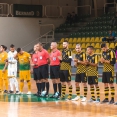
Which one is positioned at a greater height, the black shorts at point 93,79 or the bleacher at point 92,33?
the bleacher at point 92,33

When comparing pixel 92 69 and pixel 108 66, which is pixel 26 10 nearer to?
pixel 92 69

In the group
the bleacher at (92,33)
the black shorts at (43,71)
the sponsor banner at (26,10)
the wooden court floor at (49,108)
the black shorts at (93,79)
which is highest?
the sponsor banner at (26,10)

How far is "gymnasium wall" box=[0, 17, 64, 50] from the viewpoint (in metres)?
33.0

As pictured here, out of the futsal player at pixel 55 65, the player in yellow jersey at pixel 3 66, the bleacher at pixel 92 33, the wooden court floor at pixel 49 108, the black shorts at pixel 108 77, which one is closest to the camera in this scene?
the wooden court floor at pixel 49 108

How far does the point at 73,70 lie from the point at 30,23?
6707 millimetres

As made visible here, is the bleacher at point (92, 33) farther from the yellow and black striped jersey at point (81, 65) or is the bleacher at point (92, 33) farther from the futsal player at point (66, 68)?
the yellow and black striped jersey at point (81, 65)

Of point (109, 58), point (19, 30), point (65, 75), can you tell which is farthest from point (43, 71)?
point (19, 30)

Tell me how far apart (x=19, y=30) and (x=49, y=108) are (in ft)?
63.7

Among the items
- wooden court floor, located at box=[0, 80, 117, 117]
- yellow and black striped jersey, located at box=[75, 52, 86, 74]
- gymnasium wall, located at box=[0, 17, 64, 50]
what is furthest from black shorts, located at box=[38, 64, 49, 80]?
gymnasium wall, located at box=[0, 17, 64, 50]

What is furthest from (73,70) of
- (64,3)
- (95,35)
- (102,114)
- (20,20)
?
(102,114)

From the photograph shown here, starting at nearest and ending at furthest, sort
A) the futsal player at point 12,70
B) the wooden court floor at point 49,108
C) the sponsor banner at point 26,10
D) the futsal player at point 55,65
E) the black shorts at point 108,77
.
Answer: the wooden court floor at point 49,108 < the black shorts at point 108,77 < the futsal player at point 55,65 < the futsal player at point 12,70 < the sponsor banner at point 26,10

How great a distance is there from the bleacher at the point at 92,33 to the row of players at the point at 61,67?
434 inches

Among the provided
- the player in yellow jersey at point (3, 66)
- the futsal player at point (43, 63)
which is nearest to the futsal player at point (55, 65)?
the futsal player at point (43, 63)

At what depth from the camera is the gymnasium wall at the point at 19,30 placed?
1300 inches
